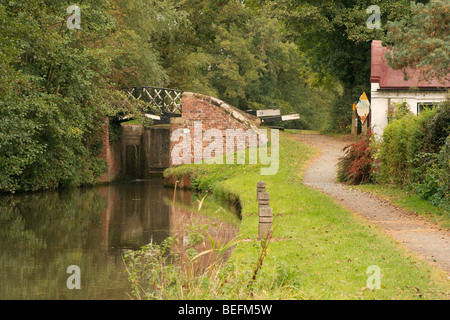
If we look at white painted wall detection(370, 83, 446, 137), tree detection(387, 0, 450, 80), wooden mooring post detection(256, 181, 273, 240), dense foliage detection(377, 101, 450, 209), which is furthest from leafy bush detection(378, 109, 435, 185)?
wooden mooring post detection(256, 181, 273, 240)

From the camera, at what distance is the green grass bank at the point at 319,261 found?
6.66 m

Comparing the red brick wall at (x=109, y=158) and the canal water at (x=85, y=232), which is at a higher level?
the red brick wall at (x=109, y=158)

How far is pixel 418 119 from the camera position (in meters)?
14.7

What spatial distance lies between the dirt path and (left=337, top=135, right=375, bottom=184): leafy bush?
19.1 inches

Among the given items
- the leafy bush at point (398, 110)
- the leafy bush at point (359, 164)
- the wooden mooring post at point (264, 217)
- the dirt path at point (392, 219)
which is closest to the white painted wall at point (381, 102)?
the leafy bush at point (398, 110)

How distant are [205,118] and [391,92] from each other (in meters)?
11.0

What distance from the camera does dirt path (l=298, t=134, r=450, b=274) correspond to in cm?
882

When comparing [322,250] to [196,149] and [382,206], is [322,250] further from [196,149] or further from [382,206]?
[196,149]

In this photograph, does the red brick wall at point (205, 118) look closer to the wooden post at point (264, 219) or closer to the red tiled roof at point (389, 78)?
the red tiled roof at point (389, 78)

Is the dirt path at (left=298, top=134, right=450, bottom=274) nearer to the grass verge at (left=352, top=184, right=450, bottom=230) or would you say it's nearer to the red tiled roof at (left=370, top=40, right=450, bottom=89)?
the grass verge at (left=352, top=184, right=450, bottom=230)

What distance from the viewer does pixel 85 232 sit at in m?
14.5

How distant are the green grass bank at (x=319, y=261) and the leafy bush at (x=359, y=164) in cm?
328

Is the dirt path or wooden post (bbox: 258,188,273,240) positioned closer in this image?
the dirt path
